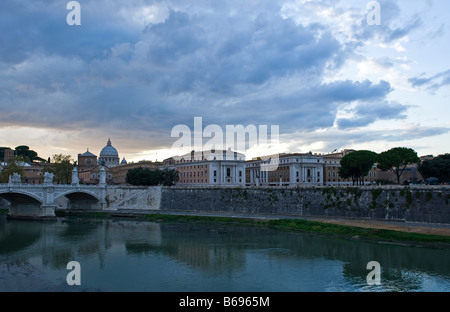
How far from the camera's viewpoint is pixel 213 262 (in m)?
24.1

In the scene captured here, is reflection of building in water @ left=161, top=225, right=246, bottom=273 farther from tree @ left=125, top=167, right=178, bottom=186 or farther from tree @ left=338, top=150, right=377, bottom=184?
tree @ left=125, top=167, right=178, bottom=186

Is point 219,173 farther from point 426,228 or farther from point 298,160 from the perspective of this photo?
point 426,228

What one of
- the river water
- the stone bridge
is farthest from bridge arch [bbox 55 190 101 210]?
the river water

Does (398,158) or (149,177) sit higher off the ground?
(398,158)

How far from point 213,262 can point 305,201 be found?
20.2m

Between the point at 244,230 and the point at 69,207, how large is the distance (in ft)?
111

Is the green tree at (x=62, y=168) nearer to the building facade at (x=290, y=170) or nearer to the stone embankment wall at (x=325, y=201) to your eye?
the stone embankment wall at (x=325, y=201)

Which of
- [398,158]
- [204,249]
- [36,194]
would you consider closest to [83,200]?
[36,194]

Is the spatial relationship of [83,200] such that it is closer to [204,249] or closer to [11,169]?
[11,169]

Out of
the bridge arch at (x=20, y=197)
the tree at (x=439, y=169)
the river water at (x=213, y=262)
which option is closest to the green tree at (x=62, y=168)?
the bridge arch at (x=20, y=197)

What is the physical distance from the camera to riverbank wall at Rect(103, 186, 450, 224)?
32.7 metres

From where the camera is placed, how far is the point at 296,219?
125 feet

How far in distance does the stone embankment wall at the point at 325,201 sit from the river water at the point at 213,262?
6.74 metres
